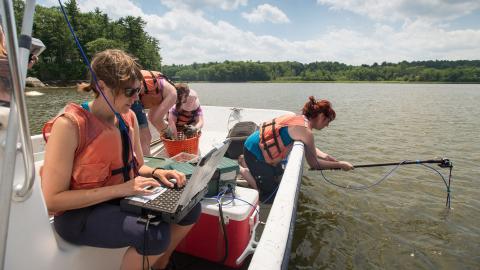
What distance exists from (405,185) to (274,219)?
4.69 metres

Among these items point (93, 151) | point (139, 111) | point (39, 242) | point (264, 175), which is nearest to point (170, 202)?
point (93, 151)

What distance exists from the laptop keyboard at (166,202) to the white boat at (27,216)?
428 mm

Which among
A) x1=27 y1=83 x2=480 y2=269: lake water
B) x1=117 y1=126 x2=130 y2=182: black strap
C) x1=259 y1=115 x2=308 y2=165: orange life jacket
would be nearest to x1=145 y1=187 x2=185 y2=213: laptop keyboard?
x1=117 y1=126 x2=130 y2=182: black strap

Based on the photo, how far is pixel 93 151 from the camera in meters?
1.53

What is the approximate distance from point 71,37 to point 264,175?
4751 centimetres

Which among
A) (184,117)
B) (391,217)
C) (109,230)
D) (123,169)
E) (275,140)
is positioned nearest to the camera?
(109,230)

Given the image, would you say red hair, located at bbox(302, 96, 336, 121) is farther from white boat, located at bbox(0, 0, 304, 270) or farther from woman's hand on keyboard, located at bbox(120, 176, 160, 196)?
woman's hand on keyboard, located at bbox(120, 176, 160, 196)

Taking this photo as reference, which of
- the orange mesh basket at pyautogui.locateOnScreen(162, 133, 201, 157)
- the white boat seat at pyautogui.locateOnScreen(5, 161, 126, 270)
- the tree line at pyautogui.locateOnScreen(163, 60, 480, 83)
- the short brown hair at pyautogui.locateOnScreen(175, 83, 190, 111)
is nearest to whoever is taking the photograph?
the white boat seat at pyautogui.locateOnScreen(5, 161, 126, 270)

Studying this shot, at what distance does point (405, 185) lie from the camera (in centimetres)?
558

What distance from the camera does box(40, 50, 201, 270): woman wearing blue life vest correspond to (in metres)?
1.44

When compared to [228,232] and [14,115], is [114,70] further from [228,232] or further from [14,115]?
[228,232]

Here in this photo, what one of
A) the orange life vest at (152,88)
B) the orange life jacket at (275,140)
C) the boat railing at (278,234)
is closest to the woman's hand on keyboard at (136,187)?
the boat railing at (278,234)

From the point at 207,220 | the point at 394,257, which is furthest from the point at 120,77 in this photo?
the point at 394,257

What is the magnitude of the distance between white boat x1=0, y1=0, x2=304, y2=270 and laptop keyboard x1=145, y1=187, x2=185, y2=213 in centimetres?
43
